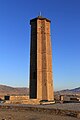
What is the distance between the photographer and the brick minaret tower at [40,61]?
27125 mm

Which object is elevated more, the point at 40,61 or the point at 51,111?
the point at 40,61

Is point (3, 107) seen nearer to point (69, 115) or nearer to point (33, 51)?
point (69, 115)

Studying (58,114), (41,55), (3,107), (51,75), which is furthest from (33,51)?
(58,114)

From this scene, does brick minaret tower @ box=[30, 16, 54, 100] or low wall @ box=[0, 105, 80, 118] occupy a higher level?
brick minaret tower @ box=[30, 16, 54, 100]

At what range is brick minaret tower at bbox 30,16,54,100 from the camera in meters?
27.1

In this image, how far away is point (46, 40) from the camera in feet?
93.3

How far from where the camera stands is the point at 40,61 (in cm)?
2786

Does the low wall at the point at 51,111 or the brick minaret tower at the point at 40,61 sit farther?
the brick minaret tower at the point at 40,61

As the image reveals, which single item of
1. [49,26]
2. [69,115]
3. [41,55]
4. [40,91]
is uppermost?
[49,26]

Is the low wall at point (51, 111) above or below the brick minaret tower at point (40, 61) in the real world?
below

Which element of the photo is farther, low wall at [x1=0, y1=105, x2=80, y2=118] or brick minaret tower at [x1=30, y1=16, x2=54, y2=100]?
brick minaret tower at [x1=30, y1=16, x2=54, y2=100]

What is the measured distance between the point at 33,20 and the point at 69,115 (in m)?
16.7

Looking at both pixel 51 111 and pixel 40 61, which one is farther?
pixel 40 61

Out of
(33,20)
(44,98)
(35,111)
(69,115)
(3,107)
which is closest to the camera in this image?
(69,115)
